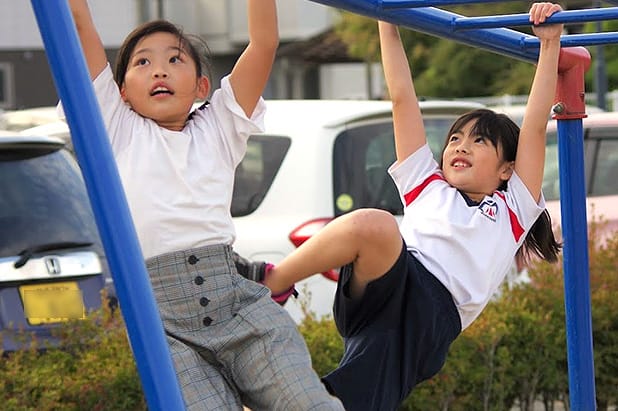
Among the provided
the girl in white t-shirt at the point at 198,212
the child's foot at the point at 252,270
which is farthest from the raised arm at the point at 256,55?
the child's foot at the point at 252,270

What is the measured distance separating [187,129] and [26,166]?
266 centimetres

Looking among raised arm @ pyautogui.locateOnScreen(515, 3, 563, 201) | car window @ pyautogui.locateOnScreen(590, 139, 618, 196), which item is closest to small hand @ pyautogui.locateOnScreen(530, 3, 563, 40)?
raised arm @ pyautogui.locateOnScreen(515, 3, 563, 201)

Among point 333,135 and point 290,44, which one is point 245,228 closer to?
point 333,135

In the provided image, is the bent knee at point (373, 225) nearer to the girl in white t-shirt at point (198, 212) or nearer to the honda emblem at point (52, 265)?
the girl in white t-shirt at point (198, 212)

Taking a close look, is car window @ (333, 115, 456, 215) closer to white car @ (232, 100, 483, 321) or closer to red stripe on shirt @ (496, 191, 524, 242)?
white car @ (232, 100, 483, 321)

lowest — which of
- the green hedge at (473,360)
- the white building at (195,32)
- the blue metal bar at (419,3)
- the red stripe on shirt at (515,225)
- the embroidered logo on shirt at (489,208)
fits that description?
the green hedge at (473,360)

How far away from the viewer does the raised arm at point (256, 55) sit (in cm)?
332

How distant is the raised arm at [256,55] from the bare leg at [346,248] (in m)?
0.42

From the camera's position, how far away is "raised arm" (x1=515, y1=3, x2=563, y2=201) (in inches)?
143

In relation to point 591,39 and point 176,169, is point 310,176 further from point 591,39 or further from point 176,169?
point 176,169

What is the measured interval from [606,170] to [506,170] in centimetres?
472

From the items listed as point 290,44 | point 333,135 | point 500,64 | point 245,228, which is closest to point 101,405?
point 245,228

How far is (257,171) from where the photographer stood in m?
6.95

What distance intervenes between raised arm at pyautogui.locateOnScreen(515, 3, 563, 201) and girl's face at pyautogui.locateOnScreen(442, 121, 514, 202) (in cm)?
7
